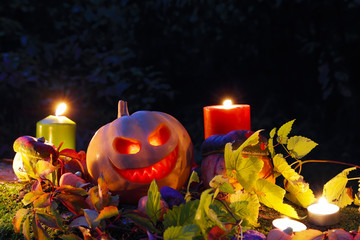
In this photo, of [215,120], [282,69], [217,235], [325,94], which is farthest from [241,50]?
[217,235]

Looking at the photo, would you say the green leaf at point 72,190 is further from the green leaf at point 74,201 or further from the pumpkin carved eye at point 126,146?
the pumpkin carved eye at point 126,146

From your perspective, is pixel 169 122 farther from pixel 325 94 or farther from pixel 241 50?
pixel 241 50

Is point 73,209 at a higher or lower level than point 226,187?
lower

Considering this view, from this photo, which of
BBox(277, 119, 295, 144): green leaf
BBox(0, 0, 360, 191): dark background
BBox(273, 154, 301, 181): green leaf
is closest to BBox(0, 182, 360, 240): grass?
BBox(273, 154, 301, 181): green leaf

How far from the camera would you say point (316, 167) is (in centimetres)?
303

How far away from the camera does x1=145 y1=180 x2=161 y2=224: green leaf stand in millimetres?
986

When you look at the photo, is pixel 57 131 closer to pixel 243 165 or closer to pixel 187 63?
pixel 243 165

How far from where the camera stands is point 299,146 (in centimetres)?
136

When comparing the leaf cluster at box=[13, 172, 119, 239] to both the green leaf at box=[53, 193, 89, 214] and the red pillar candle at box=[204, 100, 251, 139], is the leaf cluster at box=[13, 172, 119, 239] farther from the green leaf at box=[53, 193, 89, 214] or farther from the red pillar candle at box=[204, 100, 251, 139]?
the red pillar candle at box=[204, 100, 251, 139]

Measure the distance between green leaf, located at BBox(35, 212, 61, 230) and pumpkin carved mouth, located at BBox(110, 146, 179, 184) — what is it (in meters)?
0.36

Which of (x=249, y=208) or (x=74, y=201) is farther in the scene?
(x=74, y=201)

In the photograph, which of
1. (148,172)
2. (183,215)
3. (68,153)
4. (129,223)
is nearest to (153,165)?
(148,172)

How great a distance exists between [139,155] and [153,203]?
0.39 m

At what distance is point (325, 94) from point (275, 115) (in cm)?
60
